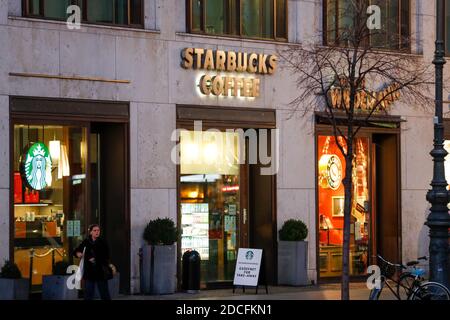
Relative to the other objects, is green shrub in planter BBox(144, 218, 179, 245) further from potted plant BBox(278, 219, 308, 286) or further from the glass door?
potted plant BBox(278, 219, 308, 286)

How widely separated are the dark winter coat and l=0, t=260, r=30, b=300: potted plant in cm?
214

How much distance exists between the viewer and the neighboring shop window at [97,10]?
2344 centimetres

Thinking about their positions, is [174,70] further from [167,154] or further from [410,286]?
[410,286]

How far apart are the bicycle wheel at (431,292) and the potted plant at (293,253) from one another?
6.72m

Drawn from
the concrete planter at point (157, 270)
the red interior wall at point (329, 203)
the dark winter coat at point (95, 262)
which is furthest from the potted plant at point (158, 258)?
the red interior wall at point (329, 203)

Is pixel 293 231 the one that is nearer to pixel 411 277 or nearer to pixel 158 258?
pixel 158 258

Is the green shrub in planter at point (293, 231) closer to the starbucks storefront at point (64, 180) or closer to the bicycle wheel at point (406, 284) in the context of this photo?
the starbucks storefront at point (64, 180)

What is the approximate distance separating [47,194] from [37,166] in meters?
0.63

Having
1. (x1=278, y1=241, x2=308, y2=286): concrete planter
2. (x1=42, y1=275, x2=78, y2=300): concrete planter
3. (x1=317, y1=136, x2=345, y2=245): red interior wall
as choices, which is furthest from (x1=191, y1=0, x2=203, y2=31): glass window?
(x1=42, y1=275, x2=78, y2=300): concrete planter

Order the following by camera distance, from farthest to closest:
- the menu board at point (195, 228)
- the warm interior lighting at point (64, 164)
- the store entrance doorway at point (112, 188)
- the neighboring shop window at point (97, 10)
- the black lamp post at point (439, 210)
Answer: the menu board at point (195, 228)
the store entrance doorway at point (112, 188)
the warm interior lighting at point (64, 164)
the neighboring shop window at point (97, 10)
the black lamp post at point (439, 210)

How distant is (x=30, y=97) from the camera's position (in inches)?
907
